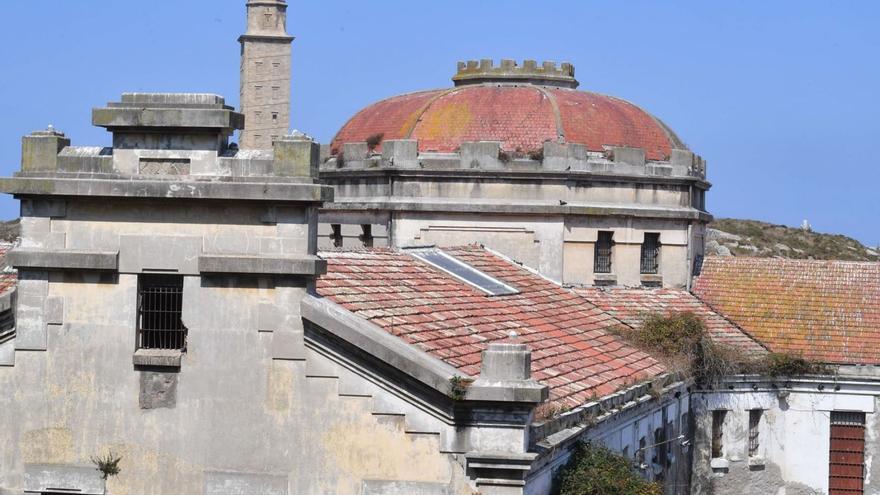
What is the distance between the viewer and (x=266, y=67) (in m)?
94.9

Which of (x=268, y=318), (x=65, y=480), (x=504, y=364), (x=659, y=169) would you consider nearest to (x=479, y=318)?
(x=268, y=318)

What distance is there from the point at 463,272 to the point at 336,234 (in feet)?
28.8

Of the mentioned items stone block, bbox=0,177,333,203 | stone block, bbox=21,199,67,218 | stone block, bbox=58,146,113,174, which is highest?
stone block, bbox=58,146,113,174

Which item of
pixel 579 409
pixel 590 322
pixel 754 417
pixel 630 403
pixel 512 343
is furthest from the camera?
pixel 754 417

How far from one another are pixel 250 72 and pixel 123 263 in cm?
7636

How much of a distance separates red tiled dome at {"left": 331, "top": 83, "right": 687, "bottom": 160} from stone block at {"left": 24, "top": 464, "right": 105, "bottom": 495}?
19.3 metres

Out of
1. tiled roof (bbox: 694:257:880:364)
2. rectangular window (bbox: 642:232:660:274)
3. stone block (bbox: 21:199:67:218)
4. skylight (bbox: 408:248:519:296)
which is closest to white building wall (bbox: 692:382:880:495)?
tiled roof (bbox: 694:257:880:364)

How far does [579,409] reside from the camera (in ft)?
72.6

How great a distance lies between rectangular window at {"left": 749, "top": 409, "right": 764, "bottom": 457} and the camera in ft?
123

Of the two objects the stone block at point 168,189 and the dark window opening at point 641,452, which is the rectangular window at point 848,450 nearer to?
the dark window opening at point 641,452

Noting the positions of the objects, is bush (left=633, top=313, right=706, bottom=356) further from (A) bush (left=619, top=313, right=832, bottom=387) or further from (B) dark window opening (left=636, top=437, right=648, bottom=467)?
(B) dark window opening (left=636, top=437, right=648, bottom=467)

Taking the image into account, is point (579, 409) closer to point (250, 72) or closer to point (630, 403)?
point (630, 403)

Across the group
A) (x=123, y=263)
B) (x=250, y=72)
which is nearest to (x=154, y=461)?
(x=123, y=263)

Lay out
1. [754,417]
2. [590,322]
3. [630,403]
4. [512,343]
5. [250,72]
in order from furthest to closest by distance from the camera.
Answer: [250,72] < [754,417] < [590,322] < [630,403] < [512,343]
